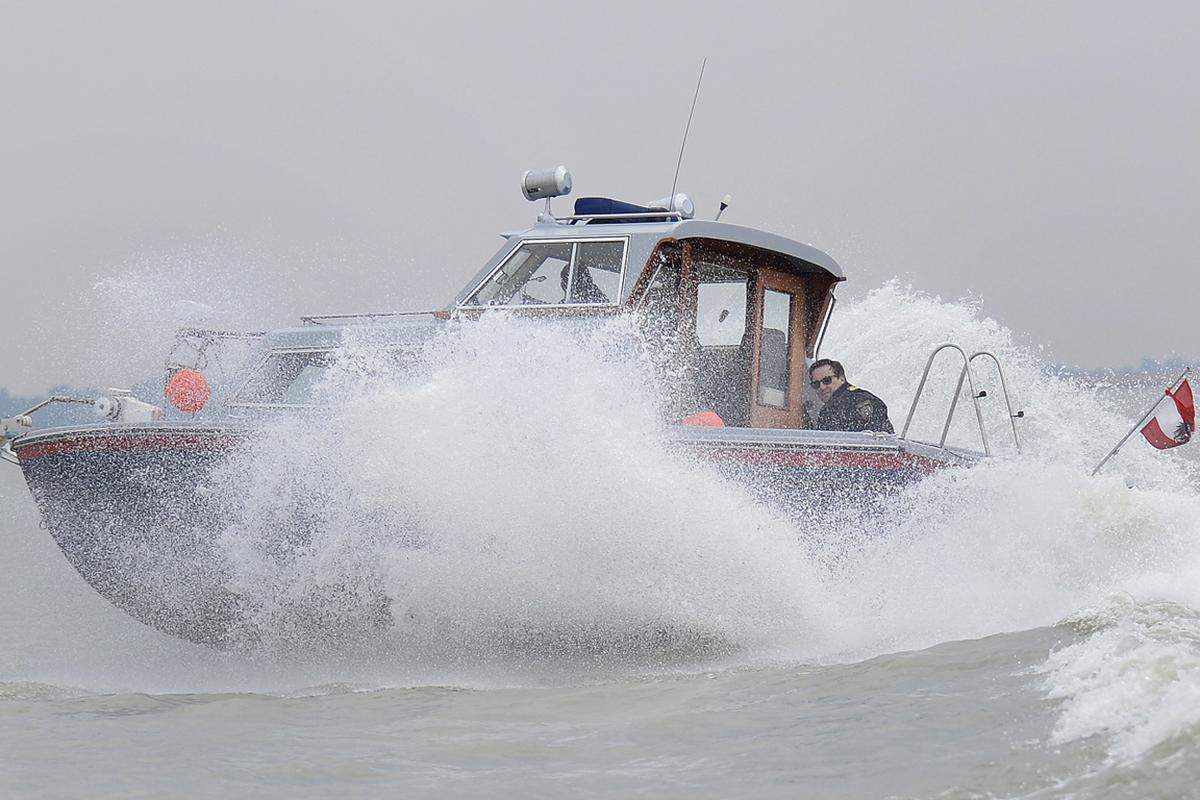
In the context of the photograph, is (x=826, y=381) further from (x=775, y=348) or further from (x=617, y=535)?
(x=617, y=535)

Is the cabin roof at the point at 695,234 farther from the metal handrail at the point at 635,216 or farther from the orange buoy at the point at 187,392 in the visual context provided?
the orange buoy at the point at 187,392

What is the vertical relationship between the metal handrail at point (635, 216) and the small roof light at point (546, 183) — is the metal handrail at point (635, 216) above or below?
below

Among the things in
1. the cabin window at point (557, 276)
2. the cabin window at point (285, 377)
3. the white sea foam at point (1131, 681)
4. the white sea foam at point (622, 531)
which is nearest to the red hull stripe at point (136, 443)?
the white sea foam at point (622, 531)

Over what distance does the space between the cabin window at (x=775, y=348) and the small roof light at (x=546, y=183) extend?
1.47 m

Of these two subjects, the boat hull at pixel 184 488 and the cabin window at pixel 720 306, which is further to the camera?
the cabin window at pixel 720 306

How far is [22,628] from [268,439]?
5067mm

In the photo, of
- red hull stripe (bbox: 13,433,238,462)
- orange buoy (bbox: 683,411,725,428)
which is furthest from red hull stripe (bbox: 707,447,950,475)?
red hull stripe (bbox: 13,433,238,462)

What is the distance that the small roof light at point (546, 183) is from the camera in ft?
24.9

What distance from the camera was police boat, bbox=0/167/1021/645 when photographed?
6297mm

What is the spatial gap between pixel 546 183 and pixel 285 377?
1952 mm

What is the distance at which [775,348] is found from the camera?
7.09 m

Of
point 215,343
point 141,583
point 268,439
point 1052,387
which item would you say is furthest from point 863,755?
point 1052,387

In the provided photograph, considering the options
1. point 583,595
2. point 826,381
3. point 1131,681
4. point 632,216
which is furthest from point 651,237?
point 1131,681

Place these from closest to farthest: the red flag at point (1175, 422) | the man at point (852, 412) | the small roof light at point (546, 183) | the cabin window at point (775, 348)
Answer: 1. the red flag at point (1175, 422)
2. the man at point (852, 412)
3. the cabin window at point (775, 348)
4. the small roof light at point (546, 183)
